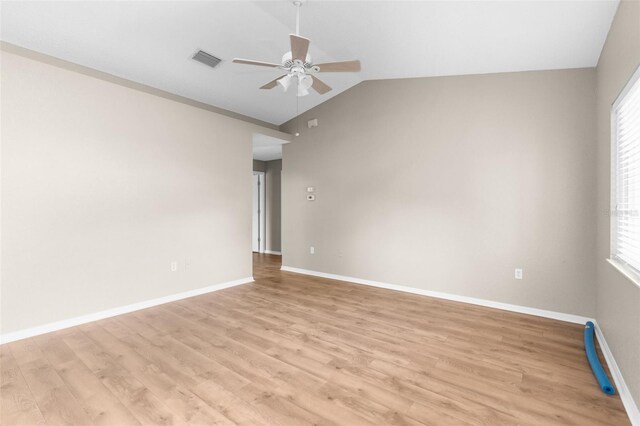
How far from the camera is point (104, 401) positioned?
75.7 inches

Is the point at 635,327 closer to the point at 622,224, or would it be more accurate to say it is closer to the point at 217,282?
the point at 622,224

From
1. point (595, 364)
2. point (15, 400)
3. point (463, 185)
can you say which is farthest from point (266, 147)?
point (595, 364)

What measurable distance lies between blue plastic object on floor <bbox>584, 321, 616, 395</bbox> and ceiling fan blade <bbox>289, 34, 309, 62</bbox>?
3.29 m

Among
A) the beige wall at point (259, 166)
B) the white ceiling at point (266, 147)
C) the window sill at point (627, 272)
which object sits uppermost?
the white ceiling at point (266, 147)

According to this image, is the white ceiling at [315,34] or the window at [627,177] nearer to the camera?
the window at [627,177]

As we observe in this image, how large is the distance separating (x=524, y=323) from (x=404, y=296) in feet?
4.77

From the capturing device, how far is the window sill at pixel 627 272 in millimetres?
1862

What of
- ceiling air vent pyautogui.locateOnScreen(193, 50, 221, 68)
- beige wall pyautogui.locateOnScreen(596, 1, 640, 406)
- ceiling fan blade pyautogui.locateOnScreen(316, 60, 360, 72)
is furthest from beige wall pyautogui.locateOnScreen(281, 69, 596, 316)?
ceiling air vent pyautogui.locateOnScreen(193, 50, 221, 68)

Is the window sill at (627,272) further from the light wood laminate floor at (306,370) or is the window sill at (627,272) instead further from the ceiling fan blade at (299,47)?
the ceiling fan blade at (299,47)

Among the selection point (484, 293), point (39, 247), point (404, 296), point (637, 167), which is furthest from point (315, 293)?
point (637, 167)

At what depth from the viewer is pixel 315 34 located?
11.3 ft

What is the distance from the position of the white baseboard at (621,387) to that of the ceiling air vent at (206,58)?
4.86 meters

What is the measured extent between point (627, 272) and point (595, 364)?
0.79 metres

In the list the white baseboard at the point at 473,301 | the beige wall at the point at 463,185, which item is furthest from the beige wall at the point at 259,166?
the white baseboard at the point at 473,301
